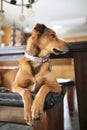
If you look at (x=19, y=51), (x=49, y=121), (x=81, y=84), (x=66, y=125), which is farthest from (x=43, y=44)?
(x=66, y=125)

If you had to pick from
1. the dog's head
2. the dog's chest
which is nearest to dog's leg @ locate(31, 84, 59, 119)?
the dog's chest

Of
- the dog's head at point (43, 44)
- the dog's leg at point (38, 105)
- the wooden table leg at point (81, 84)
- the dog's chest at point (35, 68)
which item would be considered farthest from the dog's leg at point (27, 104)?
the wooden table leg at point (81, 84)

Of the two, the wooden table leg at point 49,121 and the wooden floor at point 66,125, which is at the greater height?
the wooden table leg at point 49,121

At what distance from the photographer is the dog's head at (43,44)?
1.36 m

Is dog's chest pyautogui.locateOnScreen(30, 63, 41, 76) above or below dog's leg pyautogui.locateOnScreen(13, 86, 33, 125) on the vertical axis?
above

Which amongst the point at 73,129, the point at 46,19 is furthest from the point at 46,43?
the point at 46,19

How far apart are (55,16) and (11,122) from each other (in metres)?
4.33

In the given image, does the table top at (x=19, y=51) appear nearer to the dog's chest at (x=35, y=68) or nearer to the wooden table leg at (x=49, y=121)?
the dog's chest at (x=35, y=68)

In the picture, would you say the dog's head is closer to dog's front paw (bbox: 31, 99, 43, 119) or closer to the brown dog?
the brown dog

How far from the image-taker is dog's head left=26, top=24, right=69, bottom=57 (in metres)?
1.36

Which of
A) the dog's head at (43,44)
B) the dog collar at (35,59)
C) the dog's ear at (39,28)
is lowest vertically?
the dog collar at (35,59)

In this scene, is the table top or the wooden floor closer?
the wooden floor

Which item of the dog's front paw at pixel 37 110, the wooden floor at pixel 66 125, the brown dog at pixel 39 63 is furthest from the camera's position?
the brown dog at pixel 39 63

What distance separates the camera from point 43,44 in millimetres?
1376
